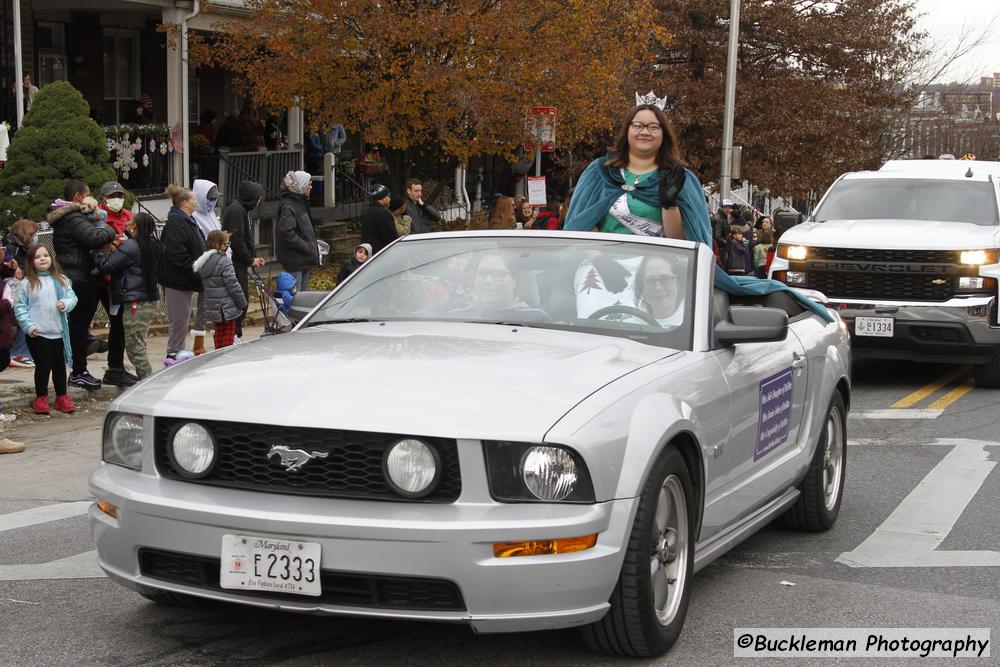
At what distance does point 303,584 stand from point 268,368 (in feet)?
2.94

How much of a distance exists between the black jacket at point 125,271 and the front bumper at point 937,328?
6230 millimetres

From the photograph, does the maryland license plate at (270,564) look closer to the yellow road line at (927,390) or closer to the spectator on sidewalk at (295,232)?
the yellow road line at (927,390)

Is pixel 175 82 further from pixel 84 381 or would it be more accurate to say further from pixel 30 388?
pixel 30 388

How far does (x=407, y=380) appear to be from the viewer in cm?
466

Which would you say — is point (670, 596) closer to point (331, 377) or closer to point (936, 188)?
point (331, 377)

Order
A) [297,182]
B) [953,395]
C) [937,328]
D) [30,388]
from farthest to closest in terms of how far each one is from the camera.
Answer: [297,182], [937,328], [953,395], [30,388]

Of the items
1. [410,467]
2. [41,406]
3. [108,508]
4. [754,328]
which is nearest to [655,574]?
[410,467]

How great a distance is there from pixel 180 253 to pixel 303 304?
256 inches

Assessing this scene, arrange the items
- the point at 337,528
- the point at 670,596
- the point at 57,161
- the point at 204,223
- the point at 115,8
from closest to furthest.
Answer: the point at 337,528, the point at 670,596, the point at 204,223, the point at 57,161, the point at 115,8

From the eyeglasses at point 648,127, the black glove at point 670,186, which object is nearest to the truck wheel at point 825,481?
the black glove at point 670,186

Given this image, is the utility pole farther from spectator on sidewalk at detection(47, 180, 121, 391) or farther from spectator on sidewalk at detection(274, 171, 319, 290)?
spectator on sidewalk at detection(47, 180, 121, 391)

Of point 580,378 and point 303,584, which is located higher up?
point 580,378

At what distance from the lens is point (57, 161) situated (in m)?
14.9

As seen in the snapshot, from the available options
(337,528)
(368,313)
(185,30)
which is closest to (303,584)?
(337,528)
